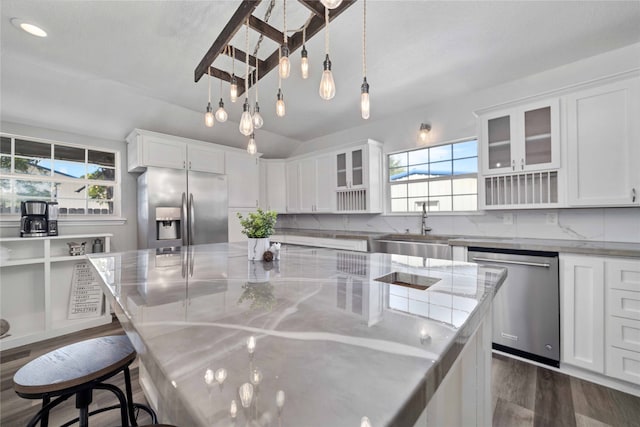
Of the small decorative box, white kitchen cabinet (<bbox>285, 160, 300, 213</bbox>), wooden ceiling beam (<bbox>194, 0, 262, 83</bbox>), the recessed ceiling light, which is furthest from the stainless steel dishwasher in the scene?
the small decorative box

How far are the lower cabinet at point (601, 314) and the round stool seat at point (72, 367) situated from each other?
2.79m

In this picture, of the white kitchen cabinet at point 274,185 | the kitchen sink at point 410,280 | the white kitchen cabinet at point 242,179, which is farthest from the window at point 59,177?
the kitchen sink at point 410,280

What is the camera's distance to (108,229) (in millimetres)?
3453

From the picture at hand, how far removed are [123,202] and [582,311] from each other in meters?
4.90

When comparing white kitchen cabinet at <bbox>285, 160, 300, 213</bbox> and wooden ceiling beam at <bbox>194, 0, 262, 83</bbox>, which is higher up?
wooden ceiling beam at <bbox>194, 0, 262, 83</bbox>

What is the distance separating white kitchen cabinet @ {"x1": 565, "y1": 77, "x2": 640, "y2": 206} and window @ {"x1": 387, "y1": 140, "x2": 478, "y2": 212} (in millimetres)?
891

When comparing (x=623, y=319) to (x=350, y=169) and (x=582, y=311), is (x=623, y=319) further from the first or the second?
(x=350, y=169)

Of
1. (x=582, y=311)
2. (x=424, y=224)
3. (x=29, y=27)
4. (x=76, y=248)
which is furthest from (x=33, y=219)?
(x=582, y=311)

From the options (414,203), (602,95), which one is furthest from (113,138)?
(602,95)

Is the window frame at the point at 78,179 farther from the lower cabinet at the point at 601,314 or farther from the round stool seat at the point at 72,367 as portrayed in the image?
the lower cabinet at the point at 601,314

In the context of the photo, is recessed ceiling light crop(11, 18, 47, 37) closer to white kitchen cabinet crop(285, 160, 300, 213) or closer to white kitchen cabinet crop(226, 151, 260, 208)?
white kitchen cabinet crop(226, 151, 260, 208)

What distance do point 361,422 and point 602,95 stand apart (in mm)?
2982

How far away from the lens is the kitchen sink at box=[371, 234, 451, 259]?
2673 mm

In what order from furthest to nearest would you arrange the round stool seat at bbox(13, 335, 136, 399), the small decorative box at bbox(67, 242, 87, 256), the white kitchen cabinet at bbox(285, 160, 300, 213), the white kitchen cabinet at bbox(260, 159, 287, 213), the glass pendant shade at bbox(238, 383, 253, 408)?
the white kitchen cabinet at bbox(260, 159, 287, 213) < the white kitchen cabinet at bbox(285, 160, 300, 213) < the small decorative box at bbox(67, 242, 87, 256) < the round stool seat at bbox(13, 335, 136, 399) < the glass pendant shade at bbox(238, 383, 253, 408)
